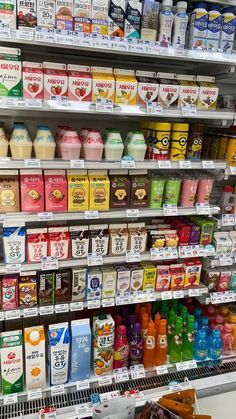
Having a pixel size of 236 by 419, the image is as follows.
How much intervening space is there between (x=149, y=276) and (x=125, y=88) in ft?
4.07

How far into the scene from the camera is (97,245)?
2123mm

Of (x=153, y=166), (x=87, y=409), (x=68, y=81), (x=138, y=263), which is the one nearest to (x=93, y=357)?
(x=87, y=409)

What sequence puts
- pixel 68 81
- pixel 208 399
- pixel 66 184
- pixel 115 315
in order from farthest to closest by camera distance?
pixel 115 315
pixel 208 399
pixel 66 184
pixel 68 81

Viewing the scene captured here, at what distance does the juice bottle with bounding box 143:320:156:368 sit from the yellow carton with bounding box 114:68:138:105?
1.41 metres

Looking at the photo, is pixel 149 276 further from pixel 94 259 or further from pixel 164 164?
pixel 164 164

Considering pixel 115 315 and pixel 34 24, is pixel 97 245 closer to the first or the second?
pixel 115 315

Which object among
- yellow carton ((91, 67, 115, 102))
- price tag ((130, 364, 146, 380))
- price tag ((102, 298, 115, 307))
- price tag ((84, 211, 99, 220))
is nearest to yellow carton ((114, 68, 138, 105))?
yellow carton ((91, 67, 115, 102))

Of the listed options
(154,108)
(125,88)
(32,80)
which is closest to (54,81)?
(32,80)

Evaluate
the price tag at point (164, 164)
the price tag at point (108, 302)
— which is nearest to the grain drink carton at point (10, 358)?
the price tag at point (108, 302)

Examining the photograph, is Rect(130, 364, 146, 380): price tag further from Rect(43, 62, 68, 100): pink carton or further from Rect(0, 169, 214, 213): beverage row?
Rect(43, 62, 68, 100): pink carton

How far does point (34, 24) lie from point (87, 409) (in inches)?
86.4

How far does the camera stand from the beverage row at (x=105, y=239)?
1.98 meters

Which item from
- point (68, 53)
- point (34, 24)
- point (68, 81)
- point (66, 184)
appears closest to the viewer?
point (34, 24)

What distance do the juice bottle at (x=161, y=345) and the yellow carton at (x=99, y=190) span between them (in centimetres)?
88
